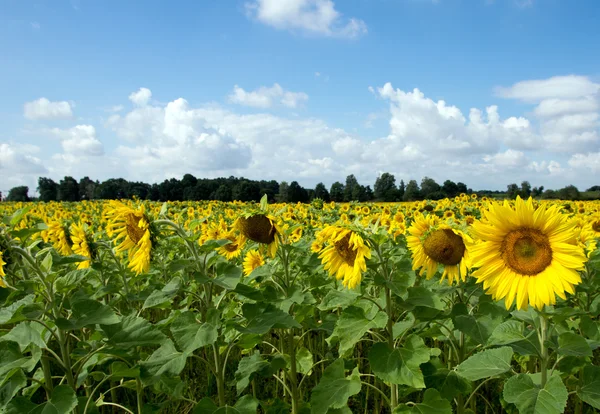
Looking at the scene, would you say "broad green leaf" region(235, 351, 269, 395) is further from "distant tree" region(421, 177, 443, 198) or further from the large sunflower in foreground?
"distant tree" region(421, 177, 443, 198)

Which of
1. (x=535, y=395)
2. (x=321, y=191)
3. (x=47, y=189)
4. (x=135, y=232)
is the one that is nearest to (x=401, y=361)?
(x=535, y=395)

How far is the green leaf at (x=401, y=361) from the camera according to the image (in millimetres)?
2465

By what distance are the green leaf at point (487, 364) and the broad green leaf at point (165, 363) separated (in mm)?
1580

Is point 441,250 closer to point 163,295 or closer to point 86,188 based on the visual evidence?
point 163,295

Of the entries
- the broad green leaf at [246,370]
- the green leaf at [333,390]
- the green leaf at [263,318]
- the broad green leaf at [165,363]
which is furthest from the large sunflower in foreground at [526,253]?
the broad green leaf at [165,363]

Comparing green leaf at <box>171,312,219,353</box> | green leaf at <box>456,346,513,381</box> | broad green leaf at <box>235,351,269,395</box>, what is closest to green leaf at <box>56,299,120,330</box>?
green leaf at <box>171,312,219,353</box>

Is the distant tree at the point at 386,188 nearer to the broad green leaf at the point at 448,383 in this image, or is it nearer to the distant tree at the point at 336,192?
the distant tree at the point at 336,192

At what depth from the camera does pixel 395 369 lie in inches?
99.0

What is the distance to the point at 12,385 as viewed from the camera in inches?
95.7

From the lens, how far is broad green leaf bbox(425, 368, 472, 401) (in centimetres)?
280

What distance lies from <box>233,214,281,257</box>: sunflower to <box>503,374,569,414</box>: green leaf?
183cm

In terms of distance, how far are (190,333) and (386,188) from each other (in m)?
34.6

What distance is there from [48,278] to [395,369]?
200 cm

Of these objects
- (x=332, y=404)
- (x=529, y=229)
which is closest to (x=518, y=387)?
(x=529, y=229)
